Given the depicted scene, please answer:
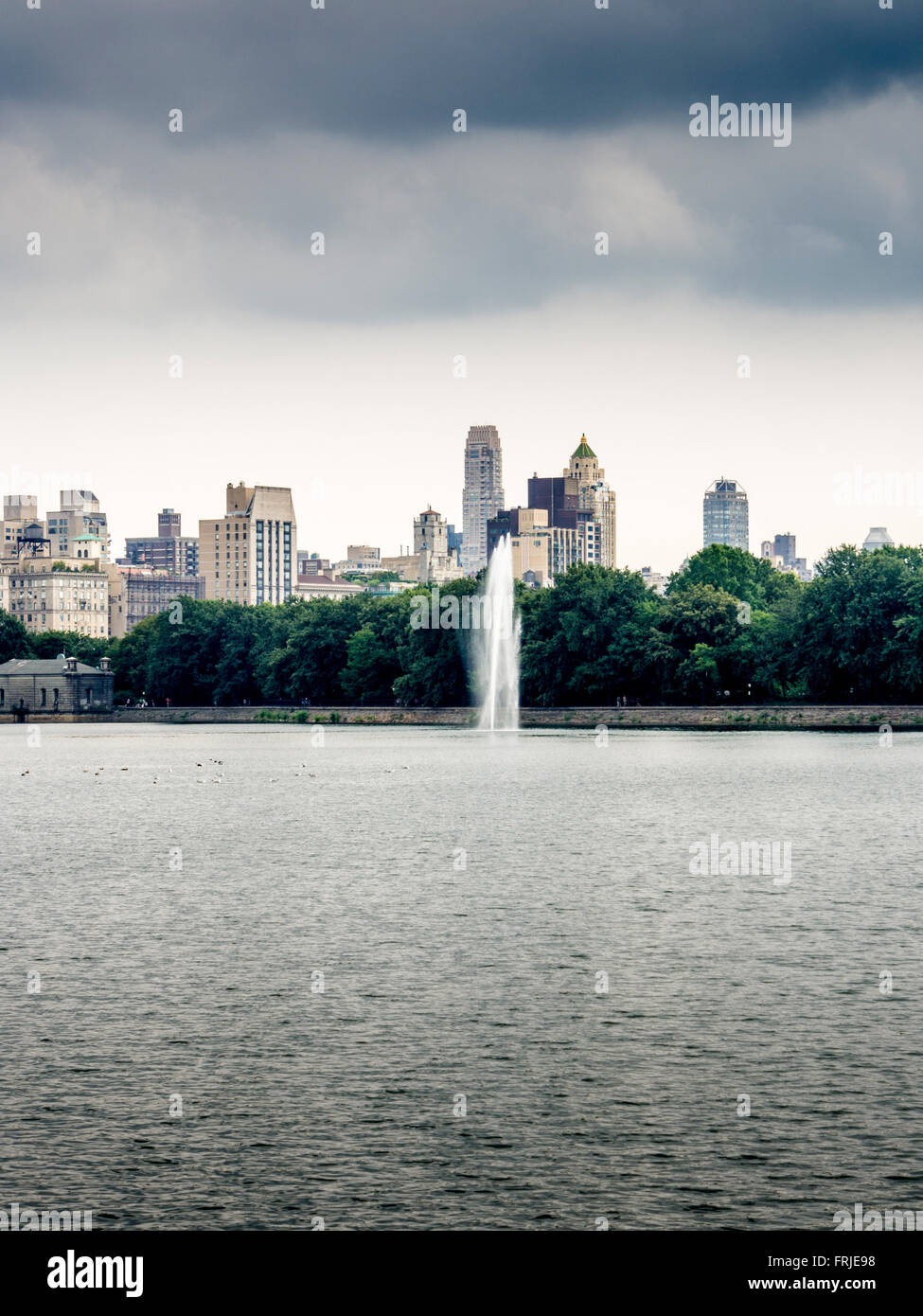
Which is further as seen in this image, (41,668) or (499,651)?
(41,668)

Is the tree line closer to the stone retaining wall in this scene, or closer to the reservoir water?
the stone retaining wall

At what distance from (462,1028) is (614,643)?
351 ft

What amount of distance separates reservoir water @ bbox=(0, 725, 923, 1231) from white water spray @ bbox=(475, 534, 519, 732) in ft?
283

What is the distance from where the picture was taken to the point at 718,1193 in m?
14.7

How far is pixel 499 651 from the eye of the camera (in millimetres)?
134375

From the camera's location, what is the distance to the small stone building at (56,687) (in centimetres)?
18125

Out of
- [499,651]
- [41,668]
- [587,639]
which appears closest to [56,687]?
[41,668]

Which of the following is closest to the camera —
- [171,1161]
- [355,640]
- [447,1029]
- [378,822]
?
[171,1161]

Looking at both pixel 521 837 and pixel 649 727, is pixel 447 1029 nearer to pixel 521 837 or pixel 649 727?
pixel 521 837

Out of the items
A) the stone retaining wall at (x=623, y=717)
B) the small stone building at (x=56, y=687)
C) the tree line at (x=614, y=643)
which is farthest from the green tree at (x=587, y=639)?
the small stone building at (x=56, y=687)

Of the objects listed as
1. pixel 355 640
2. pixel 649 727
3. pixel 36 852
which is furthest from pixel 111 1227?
pixel 355 640

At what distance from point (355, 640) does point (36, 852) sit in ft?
345

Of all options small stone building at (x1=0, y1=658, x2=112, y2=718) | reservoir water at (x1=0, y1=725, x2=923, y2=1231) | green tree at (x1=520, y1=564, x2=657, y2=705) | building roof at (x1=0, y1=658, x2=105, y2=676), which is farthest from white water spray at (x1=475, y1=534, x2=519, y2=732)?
reservoir water at (x1=0, y1=725, x2=923, y2=1231)

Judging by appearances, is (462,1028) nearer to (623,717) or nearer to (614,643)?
(623,717)
